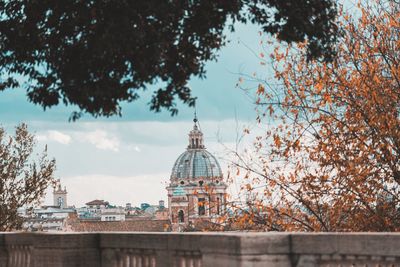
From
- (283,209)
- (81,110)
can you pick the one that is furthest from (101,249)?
(283,209)

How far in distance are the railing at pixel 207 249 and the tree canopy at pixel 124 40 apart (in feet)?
4.97

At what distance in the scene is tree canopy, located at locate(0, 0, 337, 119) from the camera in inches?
349

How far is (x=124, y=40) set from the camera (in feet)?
28.3

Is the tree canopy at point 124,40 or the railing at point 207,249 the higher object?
the tree canopy at point 124,40

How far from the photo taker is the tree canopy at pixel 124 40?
349 inches

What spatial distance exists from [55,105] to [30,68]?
76 centimetres

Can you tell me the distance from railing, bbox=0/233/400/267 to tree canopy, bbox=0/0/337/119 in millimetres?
1516

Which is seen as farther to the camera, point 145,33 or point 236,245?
point 145,33

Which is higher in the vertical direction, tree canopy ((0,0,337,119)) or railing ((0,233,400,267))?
tree canopy ((0,0,337,119))

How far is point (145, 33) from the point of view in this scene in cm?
892

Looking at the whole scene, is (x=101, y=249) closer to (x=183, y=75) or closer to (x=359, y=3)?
(x=183, y=75)

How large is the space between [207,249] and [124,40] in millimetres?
2438

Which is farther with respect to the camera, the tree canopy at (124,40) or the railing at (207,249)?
the tree canopy at (124,40)

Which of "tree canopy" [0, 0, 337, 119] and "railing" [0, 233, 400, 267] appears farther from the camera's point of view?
"tree canopy" [0, 0, 337, 119]
